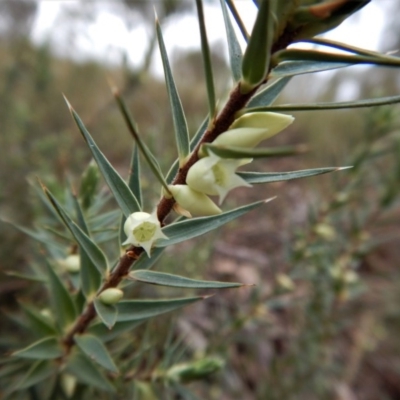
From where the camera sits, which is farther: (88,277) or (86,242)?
(88,277)

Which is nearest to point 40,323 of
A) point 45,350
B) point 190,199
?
point 45,350

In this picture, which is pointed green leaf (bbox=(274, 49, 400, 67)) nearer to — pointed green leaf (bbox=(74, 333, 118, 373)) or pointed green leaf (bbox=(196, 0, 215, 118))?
pointed green leaf (bbox=(196, 0, 215, 118))

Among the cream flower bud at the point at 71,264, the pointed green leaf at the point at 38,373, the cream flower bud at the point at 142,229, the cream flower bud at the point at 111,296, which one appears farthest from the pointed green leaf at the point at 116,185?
the pointed green leaf at the point at 38,373

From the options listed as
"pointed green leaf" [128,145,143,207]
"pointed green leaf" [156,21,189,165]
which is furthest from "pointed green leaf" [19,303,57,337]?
"pointed green leaf" [156,21,189,165]

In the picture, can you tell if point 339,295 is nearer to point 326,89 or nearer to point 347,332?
point 347,332

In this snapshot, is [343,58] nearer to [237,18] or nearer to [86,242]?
[237,18]

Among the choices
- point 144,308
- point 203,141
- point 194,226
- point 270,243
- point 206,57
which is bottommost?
point 270,243

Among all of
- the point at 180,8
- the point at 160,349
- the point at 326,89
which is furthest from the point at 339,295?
the point at 326,89
